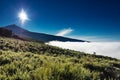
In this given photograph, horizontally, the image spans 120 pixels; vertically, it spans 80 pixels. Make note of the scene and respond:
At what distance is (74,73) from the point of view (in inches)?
302

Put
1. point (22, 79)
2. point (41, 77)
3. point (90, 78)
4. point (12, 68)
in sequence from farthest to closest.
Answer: point (12, 68) → point (90, 78) → point (22, 79) → point (41, 77)

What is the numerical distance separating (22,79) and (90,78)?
110 inches

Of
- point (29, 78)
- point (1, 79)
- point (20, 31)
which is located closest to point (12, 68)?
point (1, 79)

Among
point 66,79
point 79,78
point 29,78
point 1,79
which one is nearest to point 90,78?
point 79,78

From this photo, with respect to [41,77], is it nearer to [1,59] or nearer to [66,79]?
[66,79]

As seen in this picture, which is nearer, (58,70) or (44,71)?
(44,71)

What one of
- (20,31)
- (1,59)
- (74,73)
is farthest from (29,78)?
(20,31)

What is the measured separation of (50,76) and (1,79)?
1.87 m

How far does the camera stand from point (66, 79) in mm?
7191

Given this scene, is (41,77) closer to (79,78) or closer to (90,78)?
(79,78)

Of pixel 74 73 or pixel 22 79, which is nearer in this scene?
pixel 22 79

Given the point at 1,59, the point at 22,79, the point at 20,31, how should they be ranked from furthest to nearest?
the point at 20,31 < the point at 1,59 < the point at 22,79

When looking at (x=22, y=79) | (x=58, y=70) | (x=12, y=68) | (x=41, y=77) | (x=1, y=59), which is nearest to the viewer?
(x=41, y=77)

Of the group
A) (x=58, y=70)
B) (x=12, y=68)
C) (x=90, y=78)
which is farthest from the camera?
(x=12, y=68)
